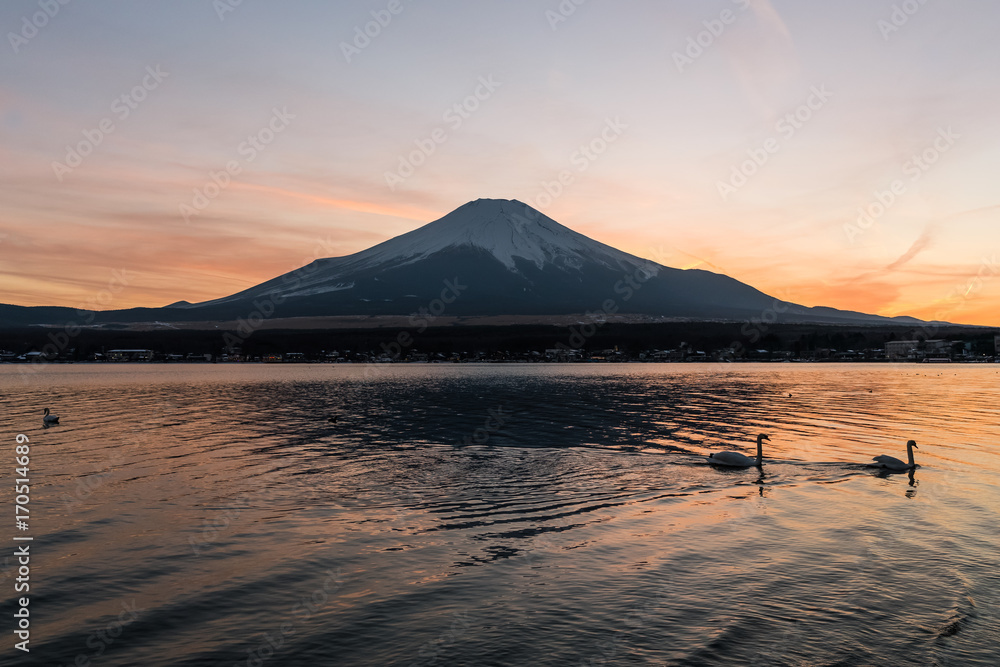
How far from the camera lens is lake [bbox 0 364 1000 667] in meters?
12.3

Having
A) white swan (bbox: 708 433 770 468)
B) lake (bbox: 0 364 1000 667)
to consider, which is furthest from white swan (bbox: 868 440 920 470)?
white swan (bbox: 708 433 770 468)

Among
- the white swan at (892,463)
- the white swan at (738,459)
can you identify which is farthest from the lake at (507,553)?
the white swan at (738,459)

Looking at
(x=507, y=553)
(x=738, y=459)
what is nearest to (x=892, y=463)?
(x=738, y=459)

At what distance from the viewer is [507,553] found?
695 inches

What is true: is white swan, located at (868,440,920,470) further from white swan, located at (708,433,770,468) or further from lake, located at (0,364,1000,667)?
white swan, located at (708,433,770,468)

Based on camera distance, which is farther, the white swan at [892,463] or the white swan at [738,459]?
the white swan at [738,459]

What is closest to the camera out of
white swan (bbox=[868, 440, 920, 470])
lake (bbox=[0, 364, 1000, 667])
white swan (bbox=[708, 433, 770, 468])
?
lake (bbox=[0, 364, 1000, 667])

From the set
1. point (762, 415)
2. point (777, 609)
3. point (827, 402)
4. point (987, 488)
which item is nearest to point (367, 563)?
point (777, 609)

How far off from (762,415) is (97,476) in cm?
4804

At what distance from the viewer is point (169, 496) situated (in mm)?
24641

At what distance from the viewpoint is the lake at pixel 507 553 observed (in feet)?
40.4

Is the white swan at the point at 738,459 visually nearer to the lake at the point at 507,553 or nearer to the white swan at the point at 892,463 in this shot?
the lake at the point at 507,553

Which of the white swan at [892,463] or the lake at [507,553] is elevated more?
the white swan at [892,463]

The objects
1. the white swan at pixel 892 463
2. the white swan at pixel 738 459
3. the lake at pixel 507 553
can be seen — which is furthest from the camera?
the white swan at pixel 738 459
